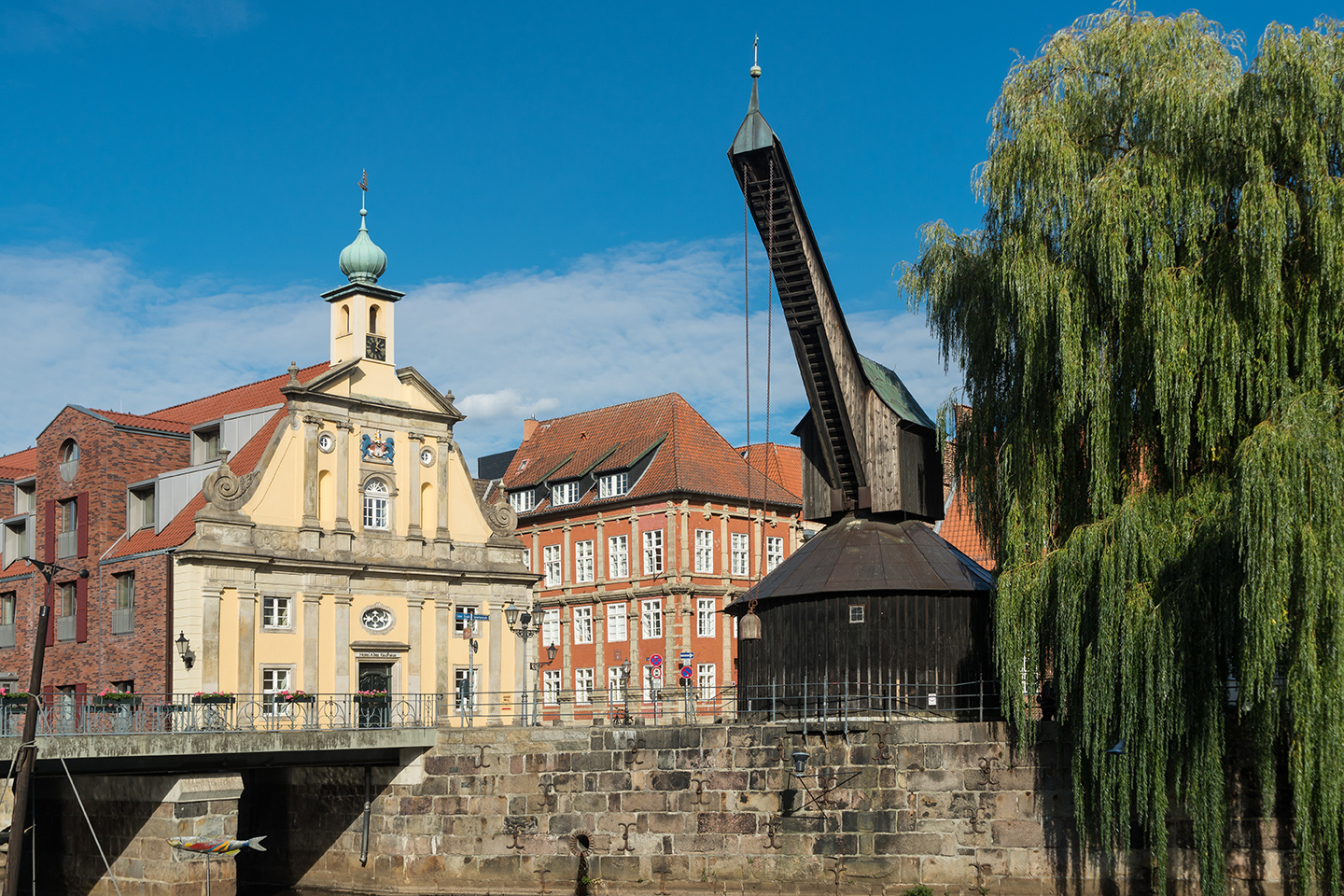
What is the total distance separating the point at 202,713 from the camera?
3253cm

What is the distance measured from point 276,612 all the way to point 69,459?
31.1ft

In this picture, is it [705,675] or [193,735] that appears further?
[705,675]

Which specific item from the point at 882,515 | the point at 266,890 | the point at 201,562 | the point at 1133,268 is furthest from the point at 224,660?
the point at 1133,268

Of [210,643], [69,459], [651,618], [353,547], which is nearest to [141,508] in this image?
[69,459]

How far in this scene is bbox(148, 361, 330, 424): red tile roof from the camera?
43469 mm

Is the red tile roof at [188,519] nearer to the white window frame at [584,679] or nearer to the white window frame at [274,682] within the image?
the white window frame at [274,682]

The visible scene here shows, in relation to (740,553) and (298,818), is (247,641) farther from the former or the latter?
(740,553)

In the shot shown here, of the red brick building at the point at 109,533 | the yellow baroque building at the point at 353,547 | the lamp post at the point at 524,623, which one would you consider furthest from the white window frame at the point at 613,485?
the red brick building at the point at 109,533

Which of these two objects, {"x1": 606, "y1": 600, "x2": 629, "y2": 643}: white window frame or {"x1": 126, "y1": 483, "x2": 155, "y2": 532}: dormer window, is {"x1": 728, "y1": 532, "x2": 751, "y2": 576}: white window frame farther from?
{"x1": 126, "y1": 483, "x2": 155, "y2": 532}: dormer window

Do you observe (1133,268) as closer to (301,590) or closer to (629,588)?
(301,590)

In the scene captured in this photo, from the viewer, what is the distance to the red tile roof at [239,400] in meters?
43.5

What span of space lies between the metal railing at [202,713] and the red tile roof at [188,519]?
4669 mm

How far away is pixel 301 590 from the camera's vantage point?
38562 mm

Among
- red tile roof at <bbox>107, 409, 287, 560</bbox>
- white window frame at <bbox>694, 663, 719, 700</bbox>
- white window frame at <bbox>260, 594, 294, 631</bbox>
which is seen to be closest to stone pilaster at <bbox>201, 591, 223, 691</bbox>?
white window frame at <bbox>260, 594, 294, 631</bbox>
